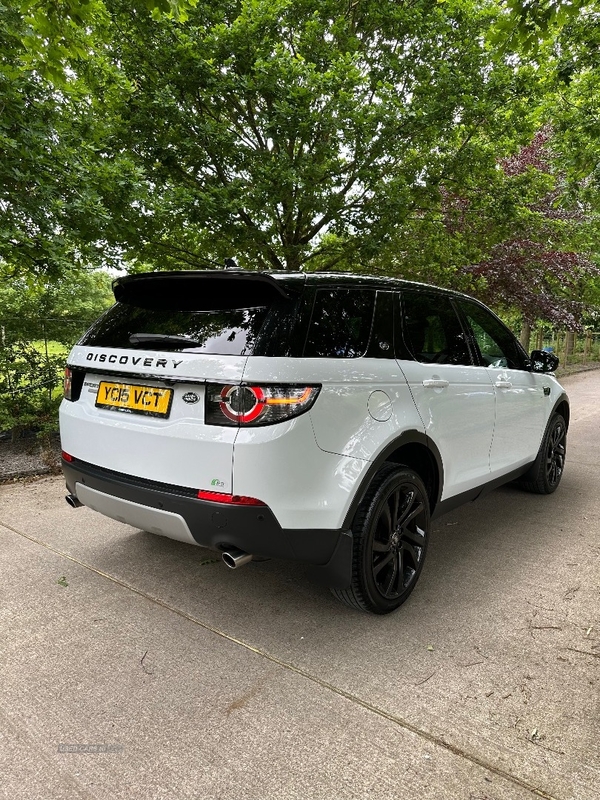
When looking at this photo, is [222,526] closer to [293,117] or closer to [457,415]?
[457,415]

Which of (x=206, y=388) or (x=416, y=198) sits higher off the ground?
(x=416, y=198)

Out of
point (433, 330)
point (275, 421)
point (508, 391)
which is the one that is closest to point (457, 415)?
point (433, 330)

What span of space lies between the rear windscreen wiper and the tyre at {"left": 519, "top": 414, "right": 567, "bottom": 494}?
3408mm

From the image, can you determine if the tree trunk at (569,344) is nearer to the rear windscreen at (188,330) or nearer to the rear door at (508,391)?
the rear door at (508,391)

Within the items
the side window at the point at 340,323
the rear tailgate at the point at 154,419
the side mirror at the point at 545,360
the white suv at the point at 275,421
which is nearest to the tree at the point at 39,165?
the white suv at the point at 275,421

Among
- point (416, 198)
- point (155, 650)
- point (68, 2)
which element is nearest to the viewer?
point (155, 650)

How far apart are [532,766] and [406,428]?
1.46 meters

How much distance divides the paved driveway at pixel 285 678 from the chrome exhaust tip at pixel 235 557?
452mm

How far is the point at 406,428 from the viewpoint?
2707 millimetres

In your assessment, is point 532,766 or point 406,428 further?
point 406,428

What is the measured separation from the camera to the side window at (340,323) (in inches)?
94.3

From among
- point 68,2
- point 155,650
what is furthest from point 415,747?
point 68,2

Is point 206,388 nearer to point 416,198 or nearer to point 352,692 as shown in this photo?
point 352,692

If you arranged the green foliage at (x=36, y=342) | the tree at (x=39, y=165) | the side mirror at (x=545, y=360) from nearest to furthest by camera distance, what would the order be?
the tree at (x=39, y=165)
the side mirror at (x=545, y=360)
the green foliage at (x=36, y=342)
